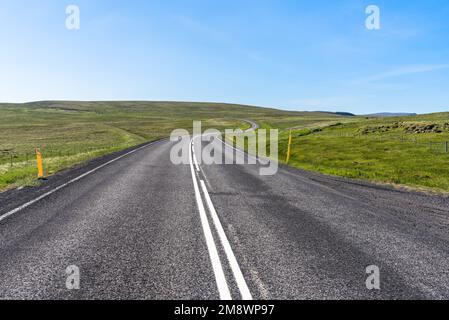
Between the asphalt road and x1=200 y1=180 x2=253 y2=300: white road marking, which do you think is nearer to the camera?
x1=200 y1=180 x2=253 y2=300: white road marking

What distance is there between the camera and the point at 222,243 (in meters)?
5.73

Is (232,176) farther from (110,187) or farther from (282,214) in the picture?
(282,214)

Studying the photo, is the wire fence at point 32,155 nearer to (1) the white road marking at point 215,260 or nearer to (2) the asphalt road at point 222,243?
(2) the asphalt road at point 222,243

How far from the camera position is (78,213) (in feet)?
24.8

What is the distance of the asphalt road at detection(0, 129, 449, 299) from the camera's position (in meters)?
4.16

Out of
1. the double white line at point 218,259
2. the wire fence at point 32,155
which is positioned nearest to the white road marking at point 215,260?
the double white line at point 218,259

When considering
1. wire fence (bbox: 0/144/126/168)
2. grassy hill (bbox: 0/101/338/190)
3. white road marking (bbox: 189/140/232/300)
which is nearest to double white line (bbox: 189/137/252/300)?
white road marking (bbox: 189/140/232/300)

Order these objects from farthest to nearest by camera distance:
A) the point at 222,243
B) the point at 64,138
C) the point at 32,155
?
the point at 64,138, the point at 32,155, the point at 222,243

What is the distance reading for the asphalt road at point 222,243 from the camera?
13.6 ft

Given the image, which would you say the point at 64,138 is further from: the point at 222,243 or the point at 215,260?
the point at 215,260

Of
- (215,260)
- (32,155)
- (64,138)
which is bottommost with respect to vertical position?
(32,155)

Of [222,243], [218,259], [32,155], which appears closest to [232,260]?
[218,259]

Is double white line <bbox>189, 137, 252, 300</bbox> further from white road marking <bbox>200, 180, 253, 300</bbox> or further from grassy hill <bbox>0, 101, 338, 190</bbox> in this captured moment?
grassy hill <bbox>0, 101, 338, 190</bbox>

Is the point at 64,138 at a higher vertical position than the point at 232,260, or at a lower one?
higher
